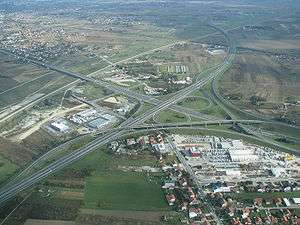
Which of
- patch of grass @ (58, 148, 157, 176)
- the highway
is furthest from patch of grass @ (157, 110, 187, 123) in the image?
patch of grass @ (58, 148, 157, 176)

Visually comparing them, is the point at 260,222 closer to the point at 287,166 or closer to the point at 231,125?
the point at 287,166

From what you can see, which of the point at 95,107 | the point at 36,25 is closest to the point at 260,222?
the point at 95,107

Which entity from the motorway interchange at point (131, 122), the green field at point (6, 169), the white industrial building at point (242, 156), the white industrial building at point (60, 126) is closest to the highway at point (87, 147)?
the motorway interchange at point (131, 122)

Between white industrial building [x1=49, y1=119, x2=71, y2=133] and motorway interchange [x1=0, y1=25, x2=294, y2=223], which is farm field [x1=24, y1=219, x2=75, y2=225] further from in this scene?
white industrial building [x1=49, y1=119, x2=71, y2=133]

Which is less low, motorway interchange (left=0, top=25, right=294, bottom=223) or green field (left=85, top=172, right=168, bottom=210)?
green field (left=85, top=172, right=168, bottom=210)

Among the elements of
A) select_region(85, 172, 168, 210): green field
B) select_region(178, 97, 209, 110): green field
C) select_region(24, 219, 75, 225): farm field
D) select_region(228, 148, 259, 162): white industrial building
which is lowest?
select_region(178, 97, 209, 110): green field

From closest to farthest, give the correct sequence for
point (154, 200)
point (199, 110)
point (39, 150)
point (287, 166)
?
point (154, 200)
point (287, 166)
point (39, 150)
point (199, 110)

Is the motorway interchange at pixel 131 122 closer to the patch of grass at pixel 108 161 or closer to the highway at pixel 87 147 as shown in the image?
the highway at pixel 87 147

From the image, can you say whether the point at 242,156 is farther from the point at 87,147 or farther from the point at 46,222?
the point at 46,222
